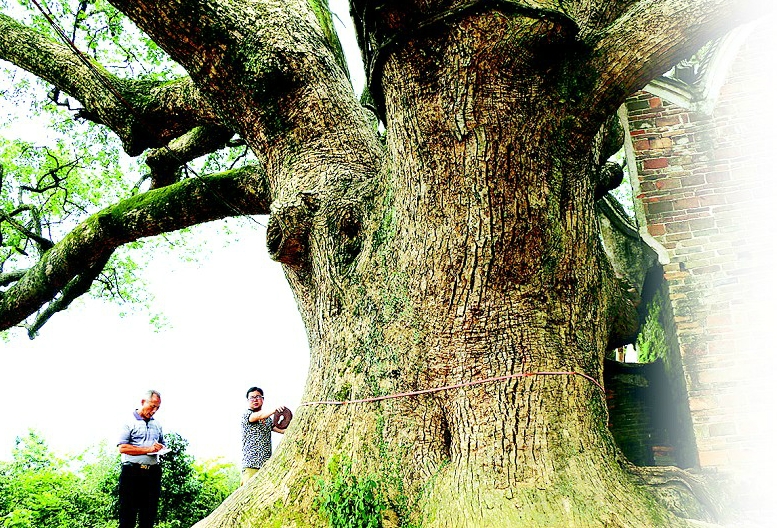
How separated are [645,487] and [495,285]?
4.66 ft

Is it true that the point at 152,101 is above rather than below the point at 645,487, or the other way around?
above

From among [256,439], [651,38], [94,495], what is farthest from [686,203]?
[94,495]

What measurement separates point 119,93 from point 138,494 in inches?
141

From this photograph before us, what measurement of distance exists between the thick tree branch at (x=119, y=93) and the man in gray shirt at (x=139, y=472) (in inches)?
101

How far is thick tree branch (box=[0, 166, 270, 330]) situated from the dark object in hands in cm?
190

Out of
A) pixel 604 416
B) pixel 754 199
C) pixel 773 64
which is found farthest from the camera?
pixel 773 64

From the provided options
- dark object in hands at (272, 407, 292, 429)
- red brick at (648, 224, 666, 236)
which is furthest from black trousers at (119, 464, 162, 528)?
red brick at (648, 224, 666, 236)

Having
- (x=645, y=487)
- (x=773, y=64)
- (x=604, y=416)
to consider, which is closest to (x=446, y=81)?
(x=604, y=416)

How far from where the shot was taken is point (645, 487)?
351 cm

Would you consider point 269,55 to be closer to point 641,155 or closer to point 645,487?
point 645,487

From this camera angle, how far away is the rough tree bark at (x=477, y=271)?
326cm

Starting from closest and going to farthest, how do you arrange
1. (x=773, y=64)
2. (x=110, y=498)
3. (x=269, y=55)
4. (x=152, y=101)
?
(x=269, y=55)
(x=152, y=101)
(x=773, y=64)
(x=110, y=498)

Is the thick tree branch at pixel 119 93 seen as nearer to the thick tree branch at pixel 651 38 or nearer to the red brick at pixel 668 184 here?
the thick tree branch at pixel 651 38

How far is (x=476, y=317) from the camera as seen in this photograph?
11.5 feet
